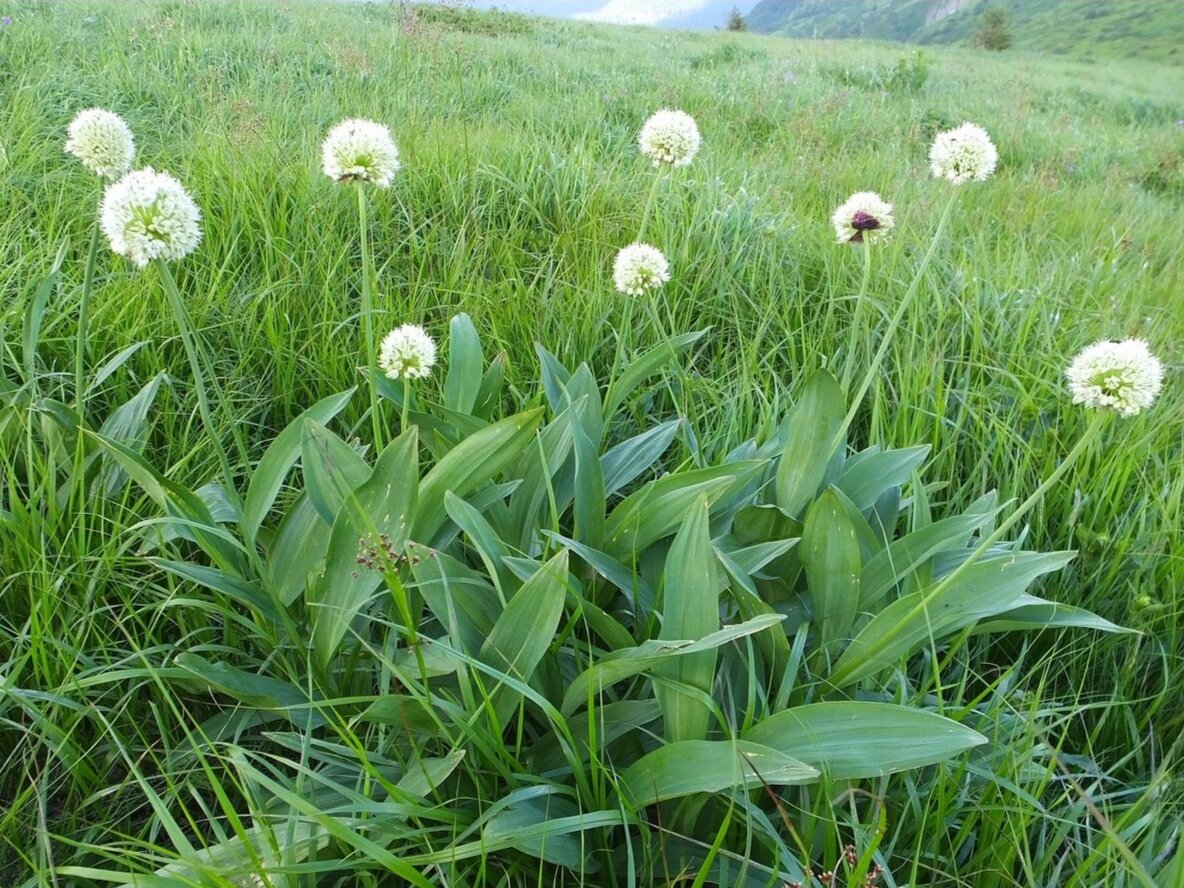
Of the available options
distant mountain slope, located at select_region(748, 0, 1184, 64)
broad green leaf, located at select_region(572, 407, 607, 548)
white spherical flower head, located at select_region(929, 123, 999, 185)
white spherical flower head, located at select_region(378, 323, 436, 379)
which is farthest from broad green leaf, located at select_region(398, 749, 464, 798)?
distant mountain slope, located at select_region(748, 0, 1184, 64)

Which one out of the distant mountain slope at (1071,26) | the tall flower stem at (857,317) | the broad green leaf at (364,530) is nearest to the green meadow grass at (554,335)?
the tall flower stem at (857,317)

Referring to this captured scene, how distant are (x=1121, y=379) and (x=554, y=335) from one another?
1639 mm

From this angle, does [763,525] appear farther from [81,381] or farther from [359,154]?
[81,381]

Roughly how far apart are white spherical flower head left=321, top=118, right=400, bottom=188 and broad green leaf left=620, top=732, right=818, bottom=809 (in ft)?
4.04

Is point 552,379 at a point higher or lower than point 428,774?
higher

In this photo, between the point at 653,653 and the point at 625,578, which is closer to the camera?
the point at 653,653

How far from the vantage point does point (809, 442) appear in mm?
1650

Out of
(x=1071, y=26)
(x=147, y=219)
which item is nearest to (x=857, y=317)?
(x=147, y=219)

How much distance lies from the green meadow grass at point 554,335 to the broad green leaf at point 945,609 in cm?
15

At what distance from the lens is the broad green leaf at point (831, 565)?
1.43 m

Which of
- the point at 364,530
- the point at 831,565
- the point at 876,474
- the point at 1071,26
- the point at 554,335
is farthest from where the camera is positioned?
the point at 1071,26

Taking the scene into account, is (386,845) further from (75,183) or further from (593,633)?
(75,183)

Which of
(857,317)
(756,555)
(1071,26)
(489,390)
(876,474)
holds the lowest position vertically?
(756,555)

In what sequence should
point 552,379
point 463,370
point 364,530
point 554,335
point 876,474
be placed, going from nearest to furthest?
point 364,530 < point 876,474 < point 463,370 < point 552,379 < point 554,335
